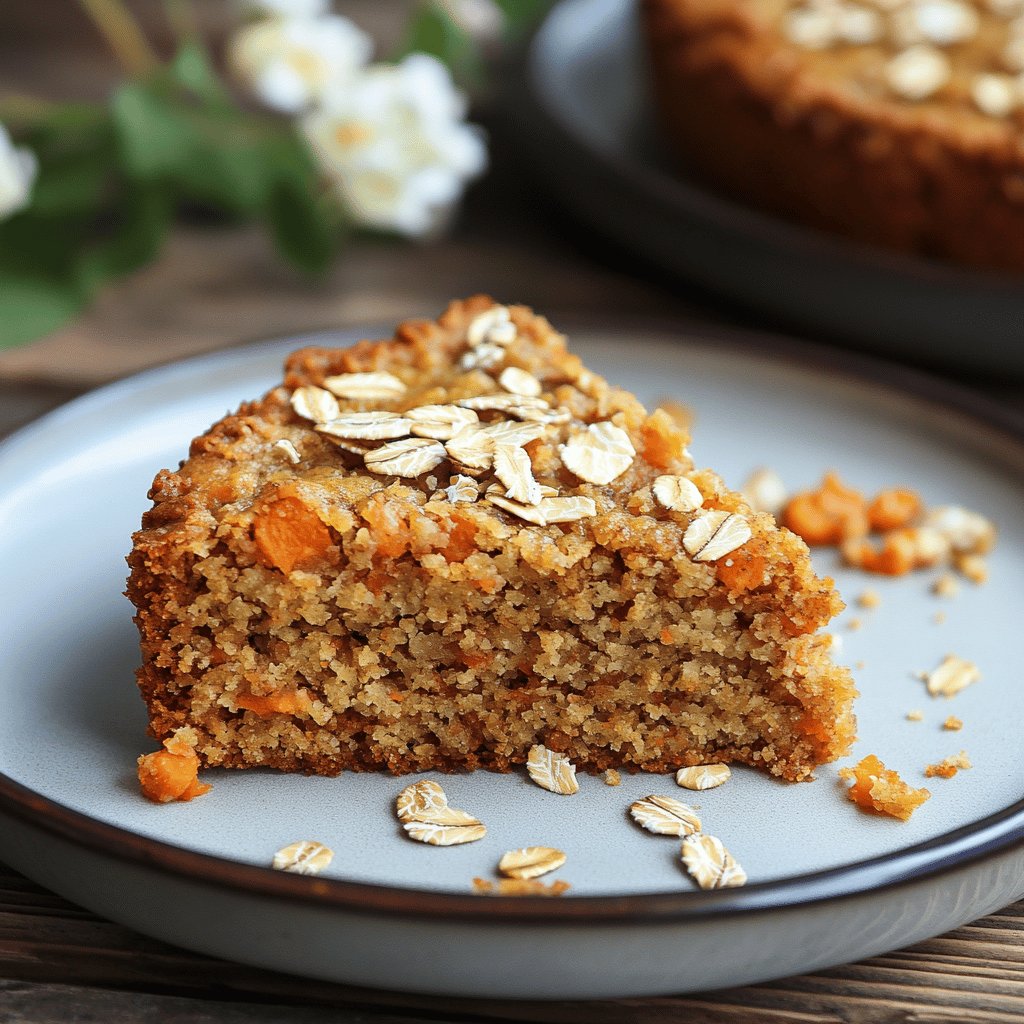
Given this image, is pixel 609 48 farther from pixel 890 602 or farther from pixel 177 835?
pixel 177 835

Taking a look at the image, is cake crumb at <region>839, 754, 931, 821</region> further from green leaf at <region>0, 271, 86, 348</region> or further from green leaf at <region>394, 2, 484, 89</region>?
green leaf at <region>394, 2, 484, 89</region>

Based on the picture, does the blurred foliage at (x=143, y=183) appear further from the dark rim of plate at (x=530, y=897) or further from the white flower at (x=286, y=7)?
the dark rim of plate at (x=530, y=897)

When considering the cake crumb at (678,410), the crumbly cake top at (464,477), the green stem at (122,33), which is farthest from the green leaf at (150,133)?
the cake crumb at (678,410)

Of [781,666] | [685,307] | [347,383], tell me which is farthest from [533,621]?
[685,307]

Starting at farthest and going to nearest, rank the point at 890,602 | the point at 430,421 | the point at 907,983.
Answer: the point at 890,602
the point at 430,421
the point at 907,983

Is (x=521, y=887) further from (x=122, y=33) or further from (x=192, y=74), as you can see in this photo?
(x=122, y=33)

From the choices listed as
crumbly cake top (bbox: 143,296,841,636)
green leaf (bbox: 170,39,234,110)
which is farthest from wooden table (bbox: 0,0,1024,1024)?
crumbly cake top (bbox: 143,296,841,636)
